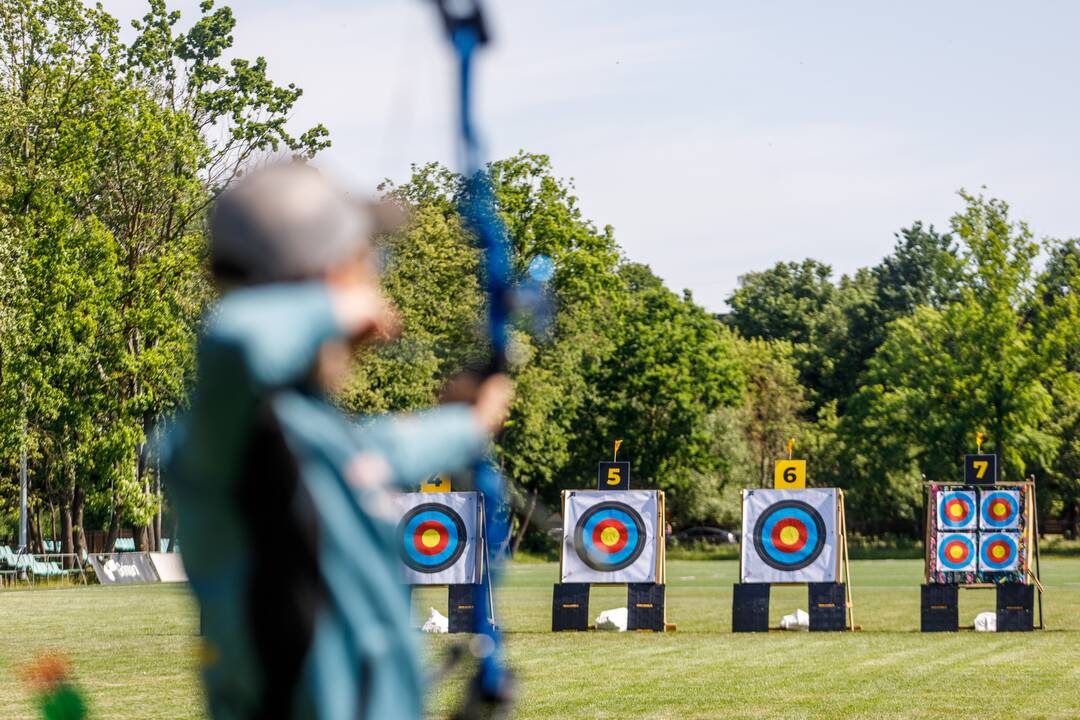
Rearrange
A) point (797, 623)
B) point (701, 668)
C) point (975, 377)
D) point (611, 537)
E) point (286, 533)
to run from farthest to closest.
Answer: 1. point (975, 377)
2. point (611, 537)
3. point (797, 623)
4. point (701, 668)
5. point (286, 533)

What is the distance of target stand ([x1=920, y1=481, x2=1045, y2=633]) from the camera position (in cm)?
1719

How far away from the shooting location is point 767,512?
1847 cm

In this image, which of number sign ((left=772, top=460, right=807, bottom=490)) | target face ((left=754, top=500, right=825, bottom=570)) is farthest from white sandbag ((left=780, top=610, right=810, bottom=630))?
number sign ((left=772, top=460, right=807, bottom=490))

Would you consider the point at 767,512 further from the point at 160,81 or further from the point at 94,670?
the point at 160,81

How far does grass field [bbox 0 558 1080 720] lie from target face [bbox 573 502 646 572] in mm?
1000

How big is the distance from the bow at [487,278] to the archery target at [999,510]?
54.9 ft

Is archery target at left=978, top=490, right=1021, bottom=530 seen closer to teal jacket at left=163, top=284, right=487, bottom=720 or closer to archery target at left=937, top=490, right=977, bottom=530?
archery target at left=937, top=490, right=977, bottom=530

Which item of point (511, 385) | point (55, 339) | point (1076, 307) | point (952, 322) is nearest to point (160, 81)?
point (55, 339)

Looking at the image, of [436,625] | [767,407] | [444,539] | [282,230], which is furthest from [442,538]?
[767,407]

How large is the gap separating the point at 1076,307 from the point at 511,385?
45.6 meters

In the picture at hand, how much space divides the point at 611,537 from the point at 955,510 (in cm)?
404

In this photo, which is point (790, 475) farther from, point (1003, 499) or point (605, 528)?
point (1003, 499)

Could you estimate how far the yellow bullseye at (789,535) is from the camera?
18.2 metres

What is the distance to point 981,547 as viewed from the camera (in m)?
18.3
